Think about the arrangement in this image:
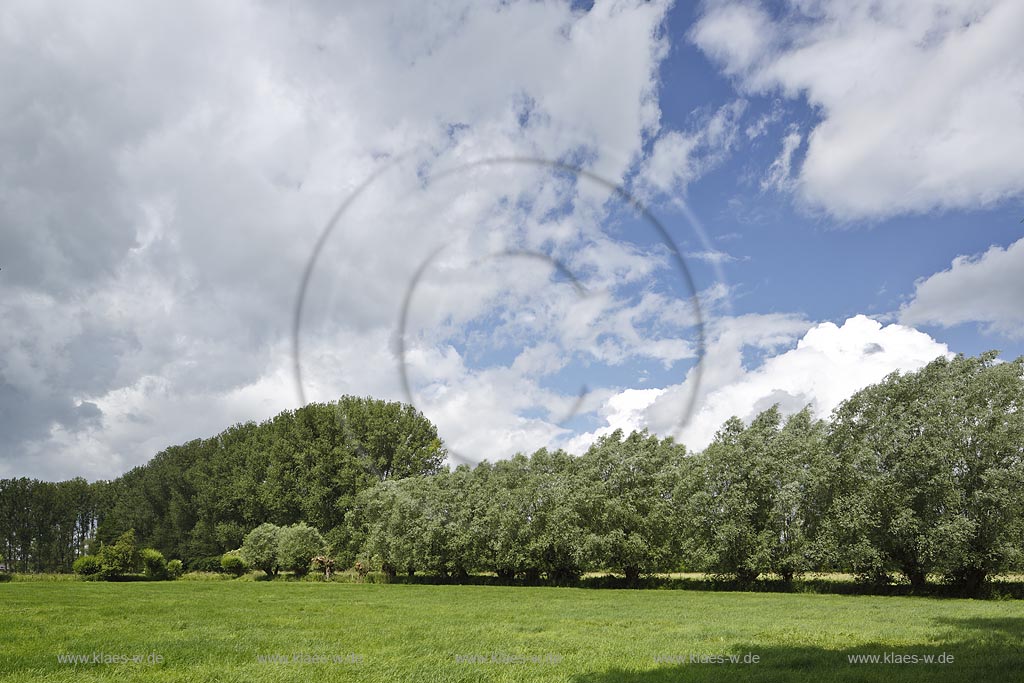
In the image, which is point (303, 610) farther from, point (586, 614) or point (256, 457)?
point (256, 457)

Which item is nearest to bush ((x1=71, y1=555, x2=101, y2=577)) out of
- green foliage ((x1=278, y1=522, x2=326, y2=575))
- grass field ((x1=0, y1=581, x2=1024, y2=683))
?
green foliage ((x1=278, y1=522, x2=326, y2=575))

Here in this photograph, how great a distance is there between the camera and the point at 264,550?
51.7 metres

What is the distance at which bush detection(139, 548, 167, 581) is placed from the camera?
156ft

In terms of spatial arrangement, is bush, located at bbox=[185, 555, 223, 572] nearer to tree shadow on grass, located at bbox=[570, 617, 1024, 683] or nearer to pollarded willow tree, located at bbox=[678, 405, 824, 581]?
pollarded willow tree, located at bbox=[678, 405, 824, 581]

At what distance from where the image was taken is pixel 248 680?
30.8 ft

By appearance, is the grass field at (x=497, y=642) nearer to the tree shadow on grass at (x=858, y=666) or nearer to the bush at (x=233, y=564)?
the tree shadow on grass at (x=858, y=666)

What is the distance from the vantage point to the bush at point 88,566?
4469 cm

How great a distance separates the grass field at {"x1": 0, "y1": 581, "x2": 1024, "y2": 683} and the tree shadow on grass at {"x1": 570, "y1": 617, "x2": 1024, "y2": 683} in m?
0.03

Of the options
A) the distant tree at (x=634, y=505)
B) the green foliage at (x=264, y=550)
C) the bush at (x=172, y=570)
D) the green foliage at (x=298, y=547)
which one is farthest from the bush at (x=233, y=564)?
the distant tree at (x=634, y=505)

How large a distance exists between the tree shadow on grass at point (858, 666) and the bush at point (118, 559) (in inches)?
1806

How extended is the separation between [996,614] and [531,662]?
15.4 metres

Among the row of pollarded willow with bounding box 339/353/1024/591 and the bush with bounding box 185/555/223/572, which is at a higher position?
the row of pollarded willow with bounding box 339/353/1024/591

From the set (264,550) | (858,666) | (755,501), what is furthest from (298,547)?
(858,666)

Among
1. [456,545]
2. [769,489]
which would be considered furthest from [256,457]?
[769,489]
